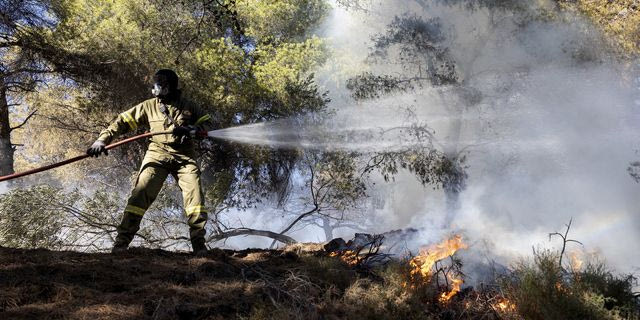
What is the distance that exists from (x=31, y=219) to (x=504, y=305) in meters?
6.83

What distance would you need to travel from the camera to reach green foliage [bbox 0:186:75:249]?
6301 millimetres

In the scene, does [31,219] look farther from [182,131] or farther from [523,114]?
[523,114]

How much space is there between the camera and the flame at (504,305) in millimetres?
2844

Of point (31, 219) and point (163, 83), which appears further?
point (31, 219)

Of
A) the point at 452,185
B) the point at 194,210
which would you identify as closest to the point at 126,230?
the point at 194,210

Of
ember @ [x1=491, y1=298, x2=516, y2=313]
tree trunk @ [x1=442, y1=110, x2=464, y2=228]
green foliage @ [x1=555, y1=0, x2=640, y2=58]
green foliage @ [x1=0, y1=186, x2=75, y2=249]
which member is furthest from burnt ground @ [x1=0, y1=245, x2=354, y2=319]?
green foliage @ [x1=555, y1=0, x2=640, y2=58]

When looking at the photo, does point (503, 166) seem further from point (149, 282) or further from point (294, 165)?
point (149, 282)

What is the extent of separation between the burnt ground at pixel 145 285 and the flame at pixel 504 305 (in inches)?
44.6

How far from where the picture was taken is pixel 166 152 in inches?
173

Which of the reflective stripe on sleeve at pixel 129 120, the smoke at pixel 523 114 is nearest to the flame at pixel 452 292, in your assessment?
the reflective stripe on sleeve at pixel 129 120

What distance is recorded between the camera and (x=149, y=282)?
283 centimetres

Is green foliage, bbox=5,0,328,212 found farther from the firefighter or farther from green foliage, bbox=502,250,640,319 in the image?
green foliage, bbox=502,250,640,319

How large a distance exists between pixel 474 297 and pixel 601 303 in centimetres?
104

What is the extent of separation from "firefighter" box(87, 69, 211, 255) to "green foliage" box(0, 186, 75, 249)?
10.6 ft
